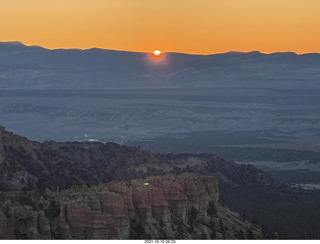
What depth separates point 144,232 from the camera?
394 feet

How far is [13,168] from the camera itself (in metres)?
190

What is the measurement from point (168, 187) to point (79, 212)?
2065cm

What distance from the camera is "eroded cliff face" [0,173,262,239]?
111 meters

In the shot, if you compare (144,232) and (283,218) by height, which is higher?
(144,232)

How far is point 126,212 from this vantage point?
11938 centimetres

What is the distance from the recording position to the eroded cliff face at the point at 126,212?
110625 mm

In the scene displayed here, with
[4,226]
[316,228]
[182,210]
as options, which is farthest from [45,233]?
[316,228]

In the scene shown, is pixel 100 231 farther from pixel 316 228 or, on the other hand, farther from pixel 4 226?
pixel 316 228

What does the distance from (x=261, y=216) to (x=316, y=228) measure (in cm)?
1796

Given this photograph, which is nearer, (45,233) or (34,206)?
(45,233)
